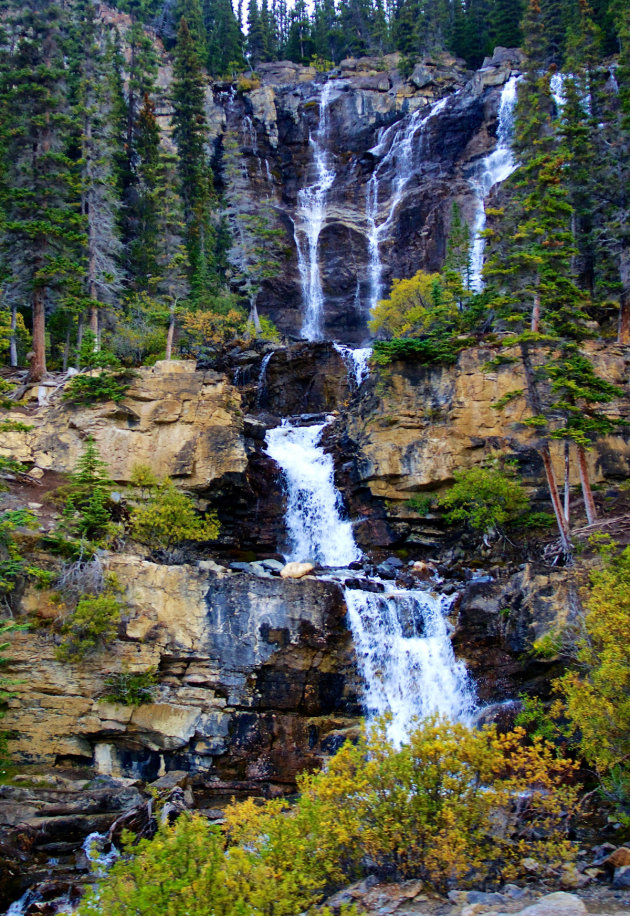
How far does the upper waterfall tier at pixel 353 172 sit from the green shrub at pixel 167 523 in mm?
24418

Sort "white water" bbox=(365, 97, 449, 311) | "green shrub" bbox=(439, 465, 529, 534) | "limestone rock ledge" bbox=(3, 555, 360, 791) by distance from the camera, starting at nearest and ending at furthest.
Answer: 1. "limestone rock ledge" bbox=(3, 555, 360, 791)
2. "green shrub" bbox=(439, 465, 529, 534)
3. "white water" bbox=(365, 97, 449, 311)

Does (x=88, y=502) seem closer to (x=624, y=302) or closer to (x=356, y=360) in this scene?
(x=356, y=360)

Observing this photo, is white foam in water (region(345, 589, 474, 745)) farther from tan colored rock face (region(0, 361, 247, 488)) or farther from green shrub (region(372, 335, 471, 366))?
green shrub (region(372, 335, 471, 366))

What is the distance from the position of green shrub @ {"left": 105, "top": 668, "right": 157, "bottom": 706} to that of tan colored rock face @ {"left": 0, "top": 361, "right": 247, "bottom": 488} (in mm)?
8519

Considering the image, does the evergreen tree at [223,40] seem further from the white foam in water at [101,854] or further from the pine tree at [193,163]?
the white foam in water at [101,854]

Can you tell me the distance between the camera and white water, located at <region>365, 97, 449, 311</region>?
49125mm

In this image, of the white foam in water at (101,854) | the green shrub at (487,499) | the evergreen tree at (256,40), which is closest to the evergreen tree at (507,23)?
the evergreen tree at (256,40)

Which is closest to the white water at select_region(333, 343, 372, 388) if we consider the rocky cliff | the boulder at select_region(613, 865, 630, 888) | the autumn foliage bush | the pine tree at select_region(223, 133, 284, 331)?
the rocky cliff

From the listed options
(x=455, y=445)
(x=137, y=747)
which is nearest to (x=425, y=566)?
(x=455, y=445)

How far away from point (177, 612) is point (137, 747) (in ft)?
12.2

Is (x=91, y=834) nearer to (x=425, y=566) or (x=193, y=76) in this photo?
(x=425, y=566)

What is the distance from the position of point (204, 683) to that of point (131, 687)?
6.65ft

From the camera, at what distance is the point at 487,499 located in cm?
2436

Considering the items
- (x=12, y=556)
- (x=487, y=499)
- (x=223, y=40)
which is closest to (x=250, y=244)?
(x=487, y=499)
